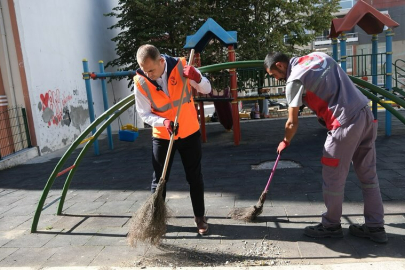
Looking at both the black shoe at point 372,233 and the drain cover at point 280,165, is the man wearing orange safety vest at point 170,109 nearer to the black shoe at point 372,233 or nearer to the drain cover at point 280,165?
the black shoe at point 372,233

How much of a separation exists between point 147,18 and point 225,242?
1144 cm

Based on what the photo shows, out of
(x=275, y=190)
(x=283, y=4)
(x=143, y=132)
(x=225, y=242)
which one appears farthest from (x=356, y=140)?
(x=283, y=4)

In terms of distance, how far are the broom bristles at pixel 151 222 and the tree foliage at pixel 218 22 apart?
10502 mm

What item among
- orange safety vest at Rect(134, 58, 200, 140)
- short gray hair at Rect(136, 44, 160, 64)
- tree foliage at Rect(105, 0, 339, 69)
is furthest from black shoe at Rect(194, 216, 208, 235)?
tree foliage at Rect(105, 0, 339, 69)

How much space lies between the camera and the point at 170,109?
3.12m

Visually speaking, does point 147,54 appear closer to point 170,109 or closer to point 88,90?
point 170,109

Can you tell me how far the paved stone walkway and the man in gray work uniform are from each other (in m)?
0.35

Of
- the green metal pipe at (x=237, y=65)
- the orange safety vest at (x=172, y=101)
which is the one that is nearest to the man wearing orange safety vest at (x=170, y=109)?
the orange safety vest at (x=172, y=101)

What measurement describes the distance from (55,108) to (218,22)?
735 cm

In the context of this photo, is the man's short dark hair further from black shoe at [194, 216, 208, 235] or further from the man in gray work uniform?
black shoe at [194, 216, 208, 235]

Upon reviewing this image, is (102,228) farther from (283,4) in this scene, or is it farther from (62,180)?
(283,4)

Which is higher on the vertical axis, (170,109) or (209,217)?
(170,109)

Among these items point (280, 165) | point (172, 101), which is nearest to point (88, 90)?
point (280, 165)

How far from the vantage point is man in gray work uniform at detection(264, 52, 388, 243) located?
264 cm
